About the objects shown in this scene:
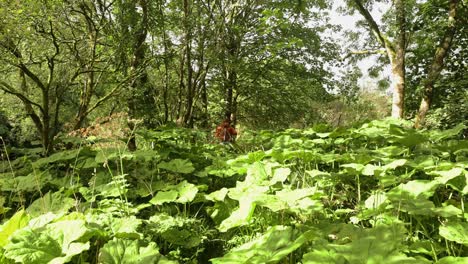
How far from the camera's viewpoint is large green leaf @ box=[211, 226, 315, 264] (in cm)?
161

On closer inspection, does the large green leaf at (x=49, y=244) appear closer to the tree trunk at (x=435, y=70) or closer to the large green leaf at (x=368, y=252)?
the large green leaf at (x=368, y=252)

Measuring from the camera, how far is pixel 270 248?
1.74m

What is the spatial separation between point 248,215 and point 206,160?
6.03 feet

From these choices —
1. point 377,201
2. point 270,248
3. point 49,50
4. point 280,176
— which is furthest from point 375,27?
point 270,248

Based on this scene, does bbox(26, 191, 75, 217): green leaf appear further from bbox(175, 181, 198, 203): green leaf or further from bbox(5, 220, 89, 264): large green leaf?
bbox(175, 181, 198, 203): green leaf

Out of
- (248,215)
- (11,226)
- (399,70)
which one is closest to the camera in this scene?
(11,226)

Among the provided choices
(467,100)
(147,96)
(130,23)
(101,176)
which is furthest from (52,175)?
(467,100)

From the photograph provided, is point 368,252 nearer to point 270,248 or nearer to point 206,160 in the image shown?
point 270,248

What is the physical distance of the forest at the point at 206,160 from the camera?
1869mm

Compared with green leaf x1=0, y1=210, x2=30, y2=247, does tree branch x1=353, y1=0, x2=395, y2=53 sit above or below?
above

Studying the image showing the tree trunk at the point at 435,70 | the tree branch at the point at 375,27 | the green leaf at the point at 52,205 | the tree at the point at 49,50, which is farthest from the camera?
the tree branch at the point at 375,27

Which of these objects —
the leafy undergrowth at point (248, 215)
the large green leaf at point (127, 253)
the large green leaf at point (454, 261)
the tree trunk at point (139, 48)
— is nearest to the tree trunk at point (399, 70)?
the leafy undergrowth at point (248, 215)

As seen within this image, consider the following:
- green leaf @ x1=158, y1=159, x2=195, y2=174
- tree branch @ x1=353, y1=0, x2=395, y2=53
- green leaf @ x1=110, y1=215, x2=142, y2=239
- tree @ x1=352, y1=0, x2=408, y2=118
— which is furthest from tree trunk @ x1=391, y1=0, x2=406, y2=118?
green leaf @ x1=110, y1=215, x2=142, y2=239

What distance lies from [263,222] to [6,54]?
13.3 ft
